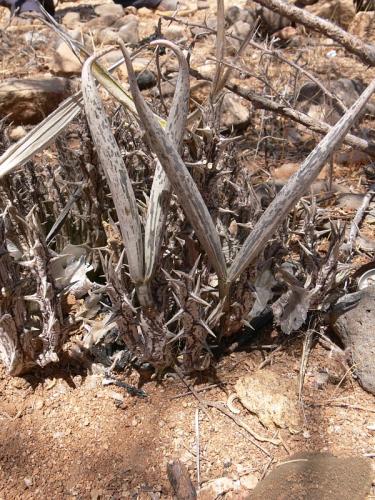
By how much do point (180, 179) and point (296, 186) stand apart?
0.23m

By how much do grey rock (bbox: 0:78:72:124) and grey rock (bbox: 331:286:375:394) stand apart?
187 cm

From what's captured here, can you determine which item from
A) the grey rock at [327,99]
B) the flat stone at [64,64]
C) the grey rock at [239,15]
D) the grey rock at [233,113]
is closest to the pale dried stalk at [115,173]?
the grey rock at [233,113]

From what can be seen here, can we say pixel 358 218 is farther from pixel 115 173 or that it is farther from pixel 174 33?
pixel 174 33

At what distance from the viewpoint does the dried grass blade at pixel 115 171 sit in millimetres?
859

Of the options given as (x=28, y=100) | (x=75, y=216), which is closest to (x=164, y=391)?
(x=75, y=216)

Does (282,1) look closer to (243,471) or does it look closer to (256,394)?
(256,394)

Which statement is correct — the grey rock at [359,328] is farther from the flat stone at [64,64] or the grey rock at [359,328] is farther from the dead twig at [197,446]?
the flat stone at [64,64]

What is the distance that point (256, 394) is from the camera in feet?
3.81

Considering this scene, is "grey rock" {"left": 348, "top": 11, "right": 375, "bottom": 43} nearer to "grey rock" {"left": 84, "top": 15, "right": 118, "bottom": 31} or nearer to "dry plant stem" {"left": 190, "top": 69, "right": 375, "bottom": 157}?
"grey rock" {"left": 84, "top": 15, "right": 118, "bottom": 31}

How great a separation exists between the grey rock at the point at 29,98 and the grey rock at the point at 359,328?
187cm

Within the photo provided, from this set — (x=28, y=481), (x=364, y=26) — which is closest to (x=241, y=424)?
(x=28, y=481)

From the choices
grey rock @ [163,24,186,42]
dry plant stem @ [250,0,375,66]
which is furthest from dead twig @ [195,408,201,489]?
grey rock @ [163,24,186,42]

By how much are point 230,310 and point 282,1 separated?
3.64 feet

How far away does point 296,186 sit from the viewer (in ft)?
3.23
